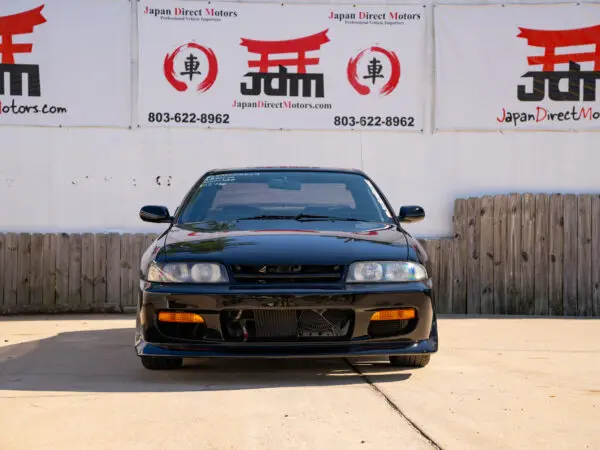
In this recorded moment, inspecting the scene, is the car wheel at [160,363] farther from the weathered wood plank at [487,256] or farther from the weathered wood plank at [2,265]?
the weathered wood plank at [487,256]

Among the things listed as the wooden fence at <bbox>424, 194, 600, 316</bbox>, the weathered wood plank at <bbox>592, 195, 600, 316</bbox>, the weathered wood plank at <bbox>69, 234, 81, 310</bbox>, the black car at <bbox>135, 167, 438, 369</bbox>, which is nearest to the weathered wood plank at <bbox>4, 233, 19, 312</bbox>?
the weathered wood plank at <bbox>69, 234, 81, 310</bbox>

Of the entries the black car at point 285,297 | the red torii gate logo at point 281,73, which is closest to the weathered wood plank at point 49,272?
the red torii gate logo at point 281,73

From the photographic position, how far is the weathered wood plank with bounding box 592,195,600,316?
34.8 ft

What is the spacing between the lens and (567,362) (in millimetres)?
6559

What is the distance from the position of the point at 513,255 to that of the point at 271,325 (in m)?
6.09

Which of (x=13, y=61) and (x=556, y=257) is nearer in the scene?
(x=13, y=61)

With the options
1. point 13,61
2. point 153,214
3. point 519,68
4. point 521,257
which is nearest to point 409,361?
point 153,214

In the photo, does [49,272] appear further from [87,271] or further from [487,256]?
[487,256]

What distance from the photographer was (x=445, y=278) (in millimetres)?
10789

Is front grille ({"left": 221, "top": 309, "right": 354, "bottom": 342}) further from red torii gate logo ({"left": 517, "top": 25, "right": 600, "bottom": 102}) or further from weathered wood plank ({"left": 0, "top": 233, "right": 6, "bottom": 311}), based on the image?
red torii gate logo ({"left": 517, "top": 25, "right": 600, "bottom": 102})

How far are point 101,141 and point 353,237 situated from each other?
565 centimetres

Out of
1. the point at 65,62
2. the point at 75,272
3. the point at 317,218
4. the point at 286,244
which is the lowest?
the point at 75,272

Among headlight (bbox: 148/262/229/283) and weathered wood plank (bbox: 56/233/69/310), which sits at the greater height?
headlight (bbox: 148/262/229/283)

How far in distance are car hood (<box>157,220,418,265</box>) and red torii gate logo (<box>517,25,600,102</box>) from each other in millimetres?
5471
